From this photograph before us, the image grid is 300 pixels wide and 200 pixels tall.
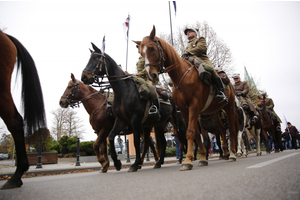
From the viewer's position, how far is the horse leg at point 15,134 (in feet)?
11.1

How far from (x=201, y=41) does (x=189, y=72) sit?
1.46m

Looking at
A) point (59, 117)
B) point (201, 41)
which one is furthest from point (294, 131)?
point (59, 117)

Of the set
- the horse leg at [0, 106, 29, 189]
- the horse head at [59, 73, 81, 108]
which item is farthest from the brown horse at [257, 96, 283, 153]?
the horse leg at [0, 106, 29, 189]

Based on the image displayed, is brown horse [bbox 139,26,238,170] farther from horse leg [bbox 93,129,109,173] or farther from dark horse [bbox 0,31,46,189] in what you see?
horse leg [bbox 93,129,109,173]

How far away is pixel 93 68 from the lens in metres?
7.13

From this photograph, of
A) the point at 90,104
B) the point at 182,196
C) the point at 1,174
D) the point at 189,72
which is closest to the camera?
the point at 182,196

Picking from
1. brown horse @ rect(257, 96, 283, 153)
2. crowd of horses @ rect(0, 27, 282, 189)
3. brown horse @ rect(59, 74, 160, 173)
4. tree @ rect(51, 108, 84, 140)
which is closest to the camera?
crowd of horses @ rect(0, 27, 282, 189)

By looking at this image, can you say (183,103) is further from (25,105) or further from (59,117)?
(59,117)

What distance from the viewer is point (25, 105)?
159 inches

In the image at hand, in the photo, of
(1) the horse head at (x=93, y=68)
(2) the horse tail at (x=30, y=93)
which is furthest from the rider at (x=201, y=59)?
(2) the horse tail at (x=30, y=93)

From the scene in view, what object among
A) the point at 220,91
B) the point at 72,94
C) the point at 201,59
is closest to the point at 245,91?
the point at 201,59

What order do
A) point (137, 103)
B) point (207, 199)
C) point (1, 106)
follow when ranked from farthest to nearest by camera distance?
point (137, 103) → point (1, 106) → point (207, 199)

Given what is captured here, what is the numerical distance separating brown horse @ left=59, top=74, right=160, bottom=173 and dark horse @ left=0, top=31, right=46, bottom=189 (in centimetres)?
370

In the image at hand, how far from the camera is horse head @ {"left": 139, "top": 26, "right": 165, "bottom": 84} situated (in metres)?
5.43
